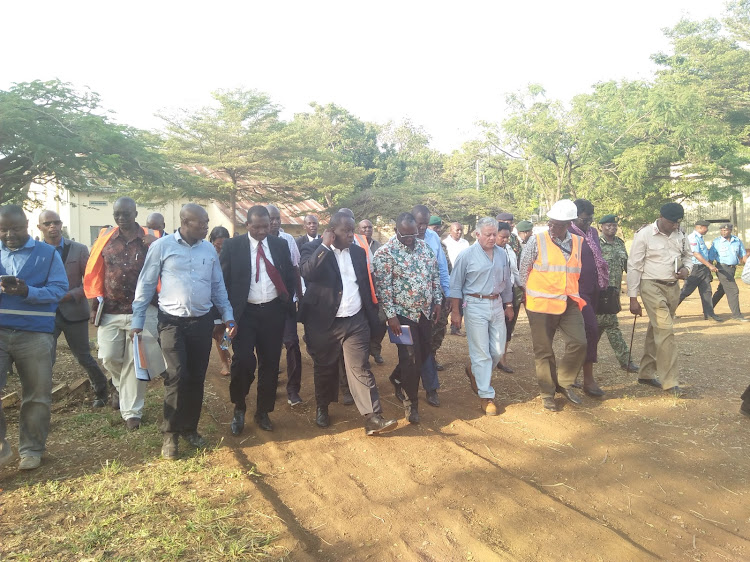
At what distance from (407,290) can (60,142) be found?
8312 millimetres

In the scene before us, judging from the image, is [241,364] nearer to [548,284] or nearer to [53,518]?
[53,518]

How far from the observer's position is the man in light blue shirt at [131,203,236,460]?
4.32 metres

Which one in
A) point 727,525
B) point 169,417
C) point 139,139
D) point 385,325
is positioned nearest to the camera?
point 727,525

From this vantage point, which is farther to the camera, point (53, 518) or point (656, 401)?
point (656, 401)

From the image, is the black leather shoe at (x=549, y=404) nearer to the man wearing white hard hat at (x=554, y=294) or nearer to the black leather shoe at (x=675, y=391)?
the man wearing white hard hat at (x=554, y=294)

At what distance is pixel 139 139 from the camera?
11961 mm

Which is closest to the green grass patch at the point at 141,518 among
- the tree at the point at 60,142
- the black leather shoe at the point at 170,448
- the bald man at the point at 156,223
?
the black leather shoe at the point at 170,448

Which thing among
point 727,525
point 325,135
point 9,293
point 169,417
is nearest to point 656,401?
point 727,525

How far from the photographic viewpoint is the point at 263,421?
16.4 feet

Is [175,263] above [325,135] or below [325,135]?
below

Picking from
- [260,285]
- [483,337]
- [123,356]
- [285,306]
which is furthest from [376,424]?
[123,356]

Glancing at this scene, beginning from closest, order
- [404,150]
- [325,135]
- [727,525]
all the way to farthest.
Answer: [727,525] → [325,135] → [404,150]

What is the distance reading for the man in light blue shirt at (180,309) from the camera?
4316 millimetres

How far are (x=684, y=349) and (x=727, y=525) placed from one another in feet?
17.7
